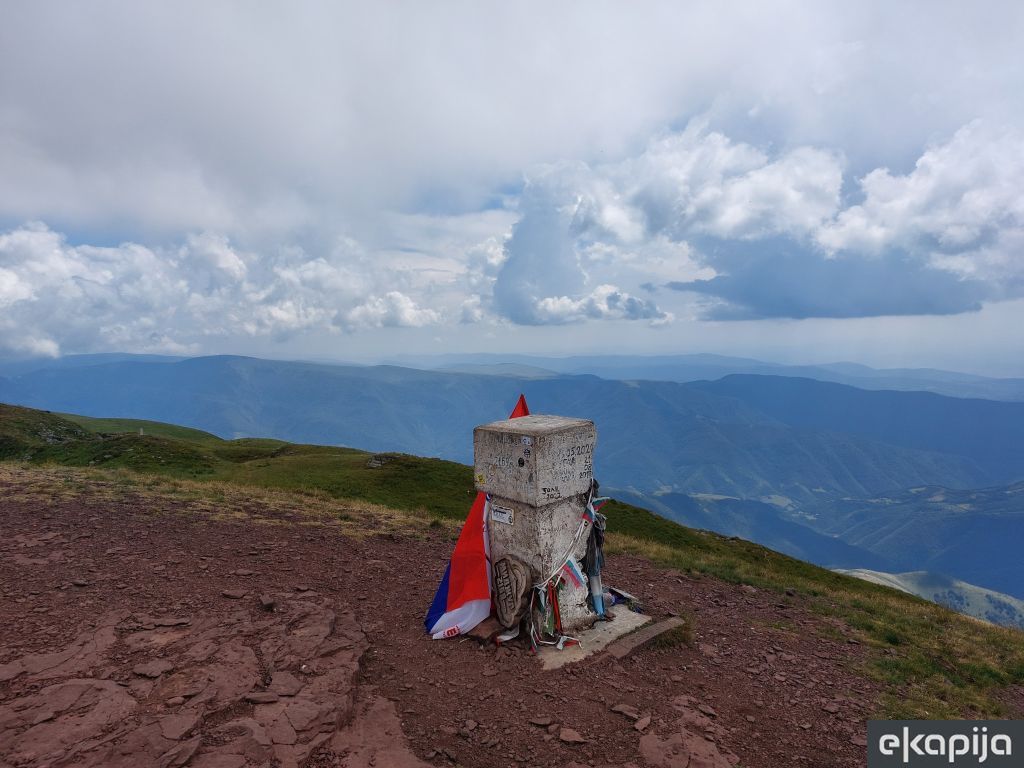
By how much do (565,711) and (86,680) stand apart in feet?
19.9

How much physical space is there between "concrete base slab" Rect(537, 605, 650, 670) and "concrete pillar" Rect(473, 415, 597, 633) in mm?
288

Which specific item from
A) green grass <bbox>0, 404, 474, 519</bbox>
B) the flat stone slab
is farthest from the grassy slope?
the flat stone slab

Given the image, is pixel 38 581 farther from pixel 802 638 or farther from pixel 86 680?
pixel 802 638

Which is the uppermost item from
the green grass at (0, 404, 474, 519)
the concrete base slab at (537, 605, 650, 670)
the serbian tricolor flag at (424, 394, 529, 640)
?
the serbian tricolor flag at (424, 394, 529, 640)

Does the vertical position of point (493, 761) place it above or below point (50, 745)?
below

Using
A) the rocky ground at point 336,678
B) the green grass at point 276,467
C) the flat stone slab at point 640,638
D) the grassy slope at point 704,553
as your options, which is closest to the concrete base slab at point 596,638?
the flat stone slab at point 640,638

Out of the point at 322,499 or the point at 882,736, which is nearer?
the point at 882,736

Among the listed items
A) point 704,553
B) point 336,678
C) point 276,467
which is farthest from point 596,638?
point 276,467

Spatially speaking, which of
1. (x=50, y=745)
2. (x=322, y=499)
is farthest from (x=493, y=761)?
(x=322, y=499)

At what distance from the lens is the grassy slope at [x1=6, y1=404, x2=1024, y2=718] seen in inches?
363

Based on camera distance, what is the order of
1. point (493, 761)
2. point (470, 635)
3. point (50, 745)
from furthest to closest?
point (470, 635)
point (493, 761)
point (50, 745)

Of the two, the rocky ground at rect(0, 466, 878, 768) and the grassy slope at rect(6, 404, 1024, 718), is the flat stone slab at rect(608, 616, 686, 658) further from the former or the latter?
the grassy slope at rect(6, 404, 1024, 718)

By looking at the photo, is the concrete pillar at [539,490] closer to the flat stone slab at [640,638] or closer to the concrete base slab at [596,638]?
the concrete base slab at [596,638]

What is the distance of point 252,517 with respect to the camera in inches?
609
